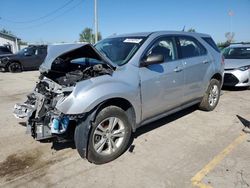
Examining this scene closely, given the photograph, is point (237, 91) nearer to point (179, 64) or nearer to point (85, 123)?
point (179, 64)

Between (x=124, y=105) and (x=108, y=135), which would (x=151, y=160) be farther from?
(x=124, y=105)

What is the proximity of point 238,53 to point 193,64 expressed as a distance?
18.2 ft

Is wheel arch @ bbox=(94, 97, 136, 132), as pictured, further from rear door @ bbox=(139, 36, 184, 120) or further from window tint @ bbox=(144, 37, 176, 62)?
window tint @ bbox=(144, 37, 176, 62)

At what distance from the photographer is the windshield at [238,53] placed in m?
9.63

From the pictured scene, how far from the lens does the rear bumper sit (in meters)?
8.63

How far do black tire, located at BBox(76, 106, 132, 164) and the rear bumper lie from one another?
599 centimetres

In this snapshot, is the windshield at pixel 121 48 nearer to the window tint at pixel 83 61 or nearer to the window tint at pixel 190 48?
the window tint at pixel 83 61

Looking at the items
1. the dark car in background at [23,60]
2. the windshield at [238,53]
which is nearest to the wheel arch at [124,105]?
the windshield at [238,53]

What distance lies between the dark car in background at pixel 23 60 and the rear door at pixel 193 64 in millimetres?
14308

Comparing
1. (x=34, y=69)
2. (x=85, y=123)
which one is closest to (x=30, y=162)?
(x=85, y=123)

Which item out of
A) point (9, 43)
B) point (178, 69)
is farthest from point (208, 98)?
point (9, 43)

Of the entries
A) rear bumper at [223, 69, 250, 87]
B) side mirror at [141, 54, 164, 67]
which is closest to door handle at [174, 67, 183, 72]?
side mirror at [141, 54, 164, 67]

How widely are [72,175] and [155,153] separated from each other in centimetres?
136

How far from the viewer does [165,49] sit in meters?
4.78
